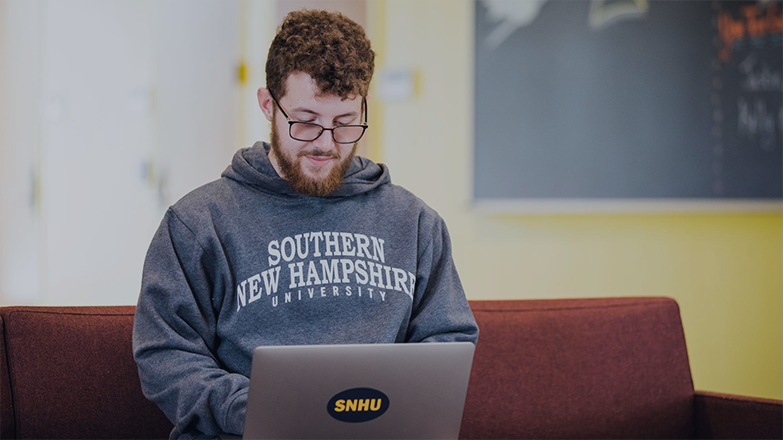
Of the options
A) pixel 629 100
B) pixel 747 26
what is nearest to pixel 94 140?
pixel 629 100

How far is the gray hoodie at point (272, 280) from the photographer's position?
1244 mm

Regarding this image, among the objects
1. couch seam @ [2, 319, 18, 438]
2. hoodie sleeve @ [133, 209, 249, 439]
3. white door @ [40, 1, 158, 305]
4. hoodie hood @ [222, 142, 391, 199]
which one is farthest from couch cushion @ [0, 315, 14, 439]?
white door @ [40, 1, 158, 305]

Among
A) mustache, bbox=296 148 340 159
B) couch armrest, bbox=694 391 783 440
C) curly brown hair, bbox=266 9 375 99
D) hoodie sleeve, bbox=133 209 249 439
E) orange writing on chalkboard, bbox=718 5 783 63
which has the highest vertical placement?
orange writing on chalkboard, bbox=718 5 783 63

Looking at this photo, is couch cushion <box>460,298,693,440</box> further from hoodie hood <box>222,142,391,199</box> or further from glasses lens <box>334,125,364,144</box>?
glasses lens <box>334,125,364,144</box>

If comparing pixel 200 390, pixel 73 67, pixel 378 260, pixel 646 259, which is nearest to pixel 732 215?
pixel 646 259

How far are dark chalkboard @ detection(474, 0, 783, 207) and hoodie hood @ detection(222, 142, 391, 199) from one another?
119 cm

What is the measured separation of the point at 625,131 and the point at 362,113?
1.29 m

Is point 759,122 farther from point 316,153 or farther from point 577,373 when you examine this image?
point 316,153

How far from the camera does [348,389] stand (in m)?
0.97

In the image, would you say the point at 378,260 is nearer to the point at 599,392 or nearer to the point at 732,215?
the point at 599,392

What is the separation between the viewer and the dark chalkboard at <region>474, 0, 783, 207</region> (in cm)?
221

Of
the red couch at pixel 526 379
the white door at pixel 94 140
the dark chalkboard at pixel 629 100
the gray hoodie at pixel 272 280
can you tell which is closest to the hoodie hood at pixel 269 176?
the gray hoodie at pixel 272 280

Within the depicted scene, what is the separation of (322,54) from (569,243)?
150 cm

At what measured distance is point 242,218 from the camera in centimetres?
137
